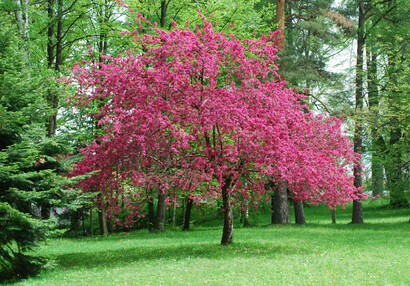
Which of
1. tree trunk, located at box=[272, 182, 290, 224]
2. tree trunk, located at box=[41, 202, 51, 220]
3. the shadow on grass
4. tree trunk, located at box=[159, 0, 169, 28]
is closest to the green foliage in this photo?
tree trunk, located at box=[41, 202, 51, 220]

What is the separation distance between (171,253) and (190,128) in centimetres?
433

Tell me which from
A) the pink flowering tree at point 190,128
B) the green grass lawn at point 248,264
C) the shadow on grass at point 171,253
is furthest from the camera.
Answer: the shadow on grass at point 171,253

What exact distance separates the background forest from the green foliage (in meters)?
0.02

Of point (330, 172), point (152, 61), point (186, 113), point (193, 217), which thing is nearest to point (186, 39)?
point (152, 61)

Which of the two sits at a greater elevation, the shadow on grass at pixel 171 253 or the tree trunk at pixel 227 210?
the tree trunk at pixel 227 210

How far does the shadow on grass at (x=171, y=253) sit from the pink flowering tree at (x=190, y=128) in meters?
1.44

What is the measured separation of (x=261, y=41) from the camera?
1338 cm

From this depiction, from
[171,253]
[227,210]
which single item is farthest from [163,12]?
[171,253]

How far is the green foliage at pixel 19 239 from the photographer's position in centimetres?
952

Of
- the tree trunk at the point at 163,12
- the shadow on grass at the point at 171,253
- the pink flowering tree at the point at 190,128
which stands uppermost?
the tree trunk at the point at 163,12

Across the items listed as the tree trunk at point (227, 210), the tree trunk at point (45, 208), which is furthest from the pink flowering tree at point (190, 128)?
the tree trunk at point (45, 208)

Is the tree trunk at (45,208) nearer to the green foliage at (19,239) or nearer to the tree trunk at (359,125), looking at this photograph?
the green foliage at (19,239)

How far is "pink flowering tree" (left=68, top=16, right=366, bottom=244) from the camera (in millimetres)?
11625

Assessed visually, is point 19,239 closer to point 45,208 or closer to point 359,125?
point 45,208
